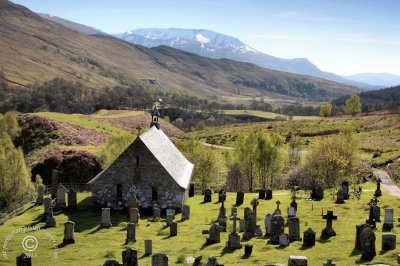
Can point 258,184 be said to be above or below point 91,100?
below

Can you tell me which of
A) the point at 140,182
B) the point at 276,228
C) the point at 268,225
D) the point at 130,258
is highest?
the point at 140,182

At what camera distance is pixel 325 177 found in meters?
56.3

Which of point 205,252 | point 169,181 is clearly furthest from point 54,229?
point 205,252

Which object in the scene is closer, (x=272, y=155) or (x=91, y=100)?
(x=272, y=155)

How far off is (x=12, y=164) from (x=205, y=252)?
43360 millimetres

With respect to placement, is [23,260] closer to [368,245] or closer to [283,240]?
[283,240]

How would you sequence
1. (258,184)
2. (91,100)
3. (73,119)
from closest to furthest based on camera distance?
(258,184)
(73,119)
(91,100)

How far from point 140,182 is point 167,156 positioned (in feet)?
17.9

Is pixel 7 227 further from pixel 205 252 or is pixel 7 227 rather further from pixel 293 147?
pixel 293 147

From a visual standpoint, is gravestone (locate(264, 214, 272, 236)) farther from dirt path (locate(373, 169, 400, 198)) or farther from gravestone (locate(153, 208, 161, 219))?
dirt path (locate(373, 169, 400, 198))

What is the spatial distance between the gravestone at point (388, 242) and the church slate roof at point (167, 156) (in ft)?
70.4

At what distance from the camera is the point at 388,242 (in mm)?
25688

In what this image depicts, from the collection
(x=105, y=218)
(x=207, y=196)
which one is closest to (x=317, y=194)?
(x=207, y=196)

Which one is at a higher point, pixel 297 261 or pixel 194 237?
pixel 297 261
